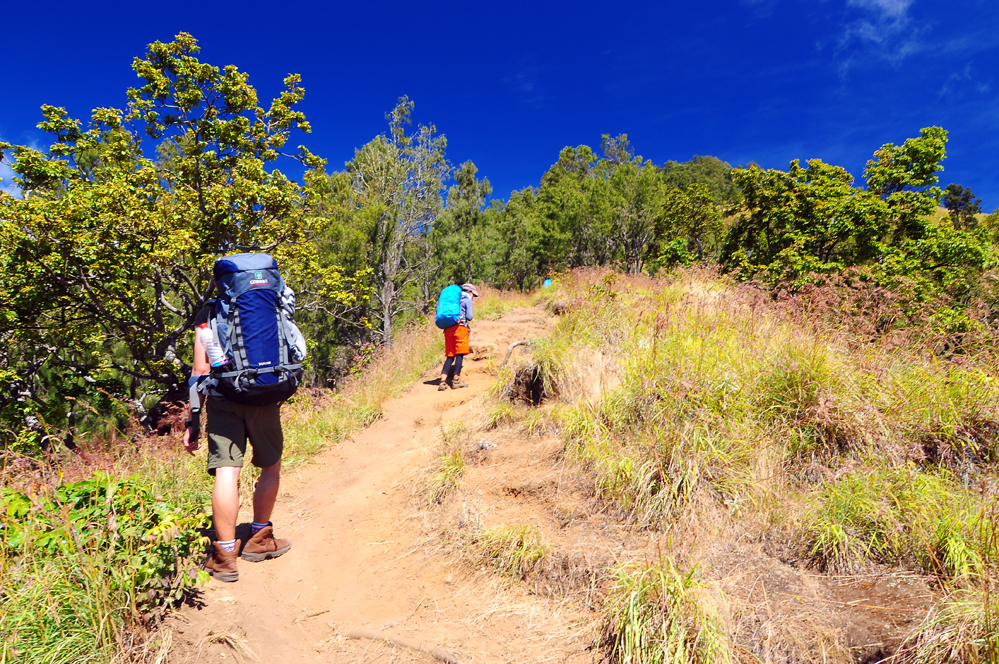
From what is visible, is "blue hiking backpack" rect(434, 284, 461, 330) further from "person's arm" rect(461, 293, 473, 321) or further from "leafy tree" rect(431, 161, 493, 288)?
"leafy tree" rect(431, 161, 493, 288)

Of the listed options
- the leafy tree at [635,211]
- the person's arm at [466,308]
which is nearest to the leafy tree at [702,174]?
the leafy tree at [635,211]

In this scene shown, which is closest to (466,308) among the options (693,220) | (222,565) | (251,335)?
(251,335)

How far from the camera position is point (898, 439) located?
3.14 metres

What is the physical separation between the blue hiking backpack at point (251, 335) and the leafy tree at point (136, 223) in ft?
24.3

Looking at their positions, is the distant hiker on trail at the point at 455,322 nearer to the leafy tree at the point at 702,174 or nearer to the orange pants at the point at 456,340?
the orange pants at the point at 456,340

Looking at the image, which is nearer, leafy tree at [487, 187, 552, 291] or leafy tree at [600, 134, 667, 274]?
leafy tree at [600, 134, 667, 274]

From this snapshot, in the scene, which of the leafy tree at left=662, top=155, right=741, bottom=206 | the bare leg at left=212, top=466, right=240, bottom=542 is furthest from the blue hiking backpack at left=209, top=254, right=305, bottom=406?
the leafy tree at left=662, top=155, right=741, bottom=206

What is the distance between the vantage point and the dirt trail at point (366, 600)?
2311 millimetres

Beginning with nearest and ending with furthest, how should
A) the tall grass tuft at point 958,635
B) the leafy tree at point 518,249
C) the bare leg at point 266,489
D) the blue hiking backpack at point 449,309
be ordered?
the tall grass tuft at point 958,635 → the bare leg at point 266,489 → the blue hiking backpack at point 449,309 → the leafy tree at point 518,249

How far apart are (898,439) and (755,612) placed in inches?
71.4

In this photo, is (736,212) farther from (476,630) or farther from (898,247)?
(476,630)

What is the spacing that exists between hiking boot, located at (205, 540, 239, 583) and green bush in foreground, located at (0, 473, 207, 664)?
14.1 inches

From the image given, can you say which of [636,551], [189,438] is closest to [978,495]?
[636,551]

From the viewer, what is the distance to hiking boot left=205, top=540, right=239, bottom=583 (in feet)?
8.97
